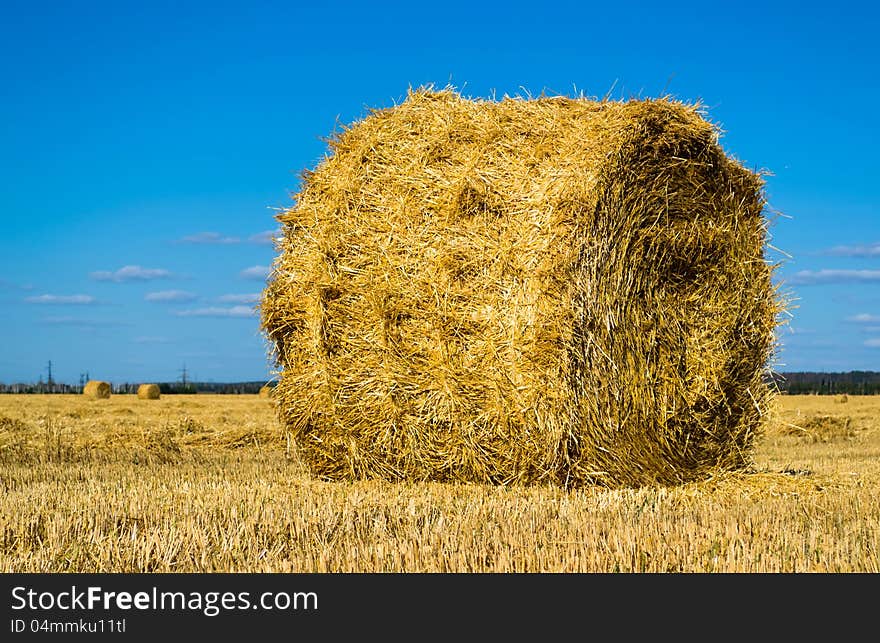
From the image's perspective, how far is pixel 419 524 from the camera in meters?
6.07

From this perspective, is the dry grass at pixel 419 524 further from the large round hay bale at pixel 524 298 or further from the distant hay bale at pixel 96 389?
the distant hay bale at pixel 96 389

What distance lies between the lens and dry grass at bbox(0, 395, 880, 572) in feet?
16.3

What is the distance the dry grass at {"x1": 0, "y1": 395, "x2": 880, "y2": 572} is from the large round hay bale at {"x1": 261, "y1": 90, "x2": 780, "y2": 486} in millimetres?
372

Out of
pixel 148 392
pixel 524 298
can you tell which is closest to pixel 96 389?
pixel 148 392

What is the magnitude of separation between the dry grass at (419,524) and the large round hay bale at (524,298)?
0.37 metres

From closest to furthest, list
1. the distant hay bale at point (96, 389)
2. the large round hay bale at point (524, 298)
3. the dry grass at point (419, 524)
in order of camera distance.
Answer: the dry grass at point (419, 524) < the large round hay bale at point (524, 298) < the distant hay bale at point (96, 389)

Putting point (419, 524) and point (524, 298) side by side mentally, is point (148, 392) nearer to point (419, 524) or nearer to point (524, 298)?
point (524, 298)

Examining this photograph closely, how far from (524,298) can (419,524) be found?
2061 mm

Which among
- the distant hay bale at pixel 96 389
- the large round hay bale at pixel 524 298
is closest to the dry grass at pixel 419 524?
the large round hay bale at pixel 524 298

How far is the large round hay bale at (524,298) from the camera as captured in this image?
730 centimetres

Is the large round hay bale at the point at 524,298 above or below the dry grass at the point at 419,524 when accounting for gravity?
above

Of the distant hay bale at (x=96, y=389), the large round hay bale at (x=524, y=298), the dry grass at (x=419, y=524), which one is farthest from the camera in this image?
the distant hay bale at (x=96, y=389)

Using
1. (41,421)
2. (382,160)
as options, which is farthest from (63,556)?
(41,421)

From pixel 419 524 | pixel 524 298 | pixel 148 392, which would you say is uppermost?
pixel 524 298
